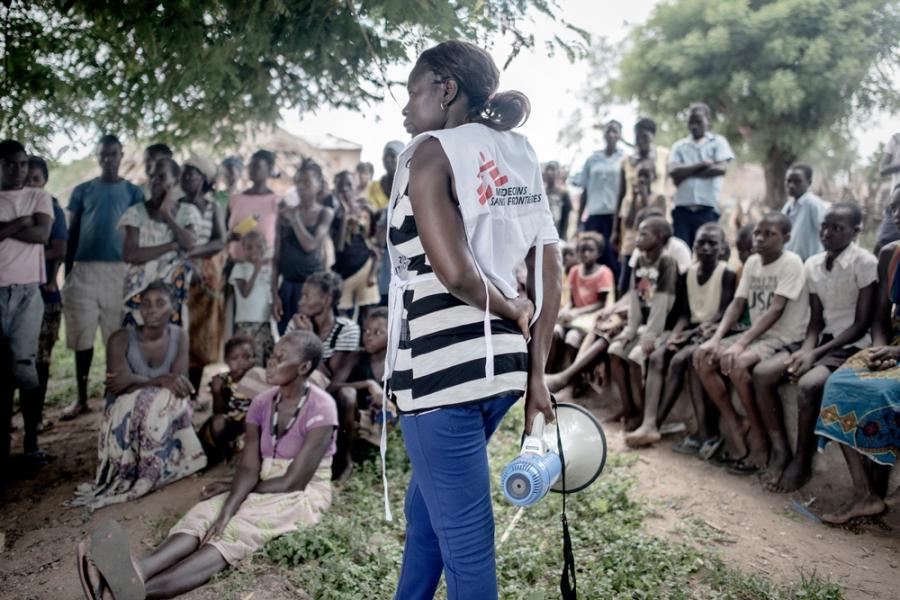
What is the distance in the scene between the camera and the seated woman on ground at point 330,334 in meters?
4.32

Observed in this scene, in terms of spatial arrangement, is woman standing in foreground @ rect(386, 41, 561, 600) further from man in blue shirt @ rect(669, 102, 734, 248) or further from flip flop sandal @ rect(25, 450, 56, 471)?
man in blue shirt @ rect(669, 102, 734, 248)

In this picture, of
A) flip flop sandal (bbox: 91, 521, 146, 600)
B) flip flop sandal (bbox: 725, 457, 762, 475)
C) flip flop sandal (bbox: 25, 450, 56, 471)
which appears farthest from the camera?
flip flop sandal (bbox: 25, 450, 56, 471)

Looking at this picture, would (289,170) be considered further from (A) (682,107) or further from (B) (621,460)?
(B) (621,460)

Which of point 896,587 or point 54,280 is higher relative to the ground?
point 54,280

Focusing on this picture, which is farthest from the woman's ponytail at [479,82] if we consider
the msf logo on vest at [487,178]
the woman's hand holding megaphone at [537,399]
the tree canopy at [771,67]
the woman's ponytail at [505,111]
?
the tree canopy at [771,67]

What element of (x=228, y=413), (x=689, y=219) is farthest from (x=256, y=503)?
(x=689, y=219)

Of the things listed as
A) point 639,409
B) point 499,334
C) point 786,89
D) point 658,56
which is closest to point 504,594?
point 499,334

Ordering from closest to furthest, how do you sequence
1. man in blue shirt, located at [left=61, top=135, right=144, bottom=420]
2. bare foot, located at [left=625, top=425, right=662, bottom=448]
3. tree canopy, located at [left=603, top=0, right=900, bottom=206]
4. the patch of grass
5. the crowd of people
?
the patch of grass < the crowd of people < bare foot, located at [left=625, top=425, right=662, bottom=448] < man in blue shirt, located at [left=61, top=135, right=144, bottom=420] < tree canopy, located at [left=603, top=0, right=900, bottom=206]

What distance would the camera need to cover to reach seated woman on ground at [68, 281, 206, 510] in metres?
3.97

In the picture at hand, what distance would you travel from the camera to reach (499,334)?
5.53 feet

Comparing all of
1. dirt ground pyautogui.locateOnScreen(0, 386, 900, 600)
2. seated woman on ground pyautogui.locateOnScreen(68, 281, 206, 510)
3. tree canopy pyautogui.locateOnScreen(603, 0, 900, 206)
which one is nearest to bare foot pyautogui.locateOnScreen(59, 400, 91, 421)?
dirt ground pyautogui.locateOnScreen(0, 386, 900, 600)

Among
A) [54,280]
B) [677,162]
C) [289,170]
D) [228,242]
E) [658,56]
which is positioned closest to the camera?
[54,280]

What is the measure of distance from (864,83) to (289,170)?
11.6 metres

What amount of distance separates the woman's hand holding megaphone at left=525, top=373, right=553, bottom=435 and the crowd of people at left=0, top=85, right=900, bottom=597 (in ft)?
6.00
